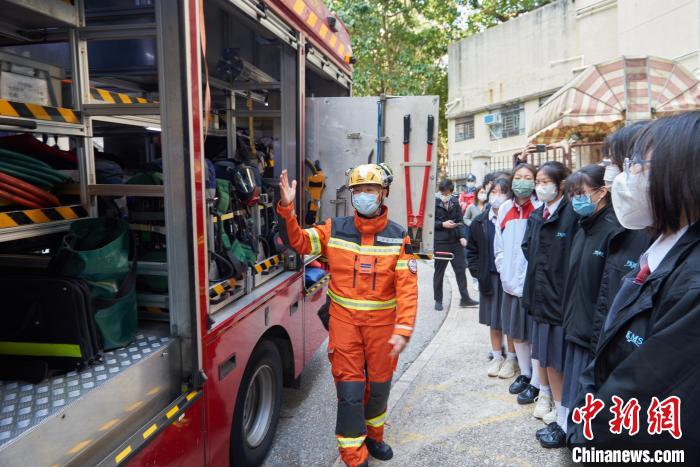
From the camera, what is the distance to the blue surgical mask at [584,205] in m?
2.78

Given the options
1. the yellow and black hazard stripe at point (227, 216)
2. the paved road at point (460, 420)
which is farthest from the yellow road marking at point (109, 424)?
the paved road at point (460, 420)

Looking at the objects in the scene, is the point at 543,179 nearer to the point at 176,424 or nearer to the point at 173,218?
the point at 173,218

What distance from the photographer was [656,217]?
4.59 feet

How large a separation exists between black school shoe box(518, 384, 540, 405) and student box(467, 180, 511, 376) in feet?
1.65

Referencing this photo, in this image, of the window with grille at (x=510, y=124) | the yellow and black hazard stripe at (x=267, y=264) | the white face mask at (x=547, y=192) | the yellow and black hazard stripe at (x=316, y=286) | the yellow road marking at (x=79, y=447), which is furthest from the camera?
the window with grille at (x=510, y=124)

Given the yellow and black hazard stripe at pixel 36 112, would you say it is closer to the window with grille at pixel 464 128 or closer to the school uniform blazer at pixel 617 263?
the school uniform blazer at pixel 617 263

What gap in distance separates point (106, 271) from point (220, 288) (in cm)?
64

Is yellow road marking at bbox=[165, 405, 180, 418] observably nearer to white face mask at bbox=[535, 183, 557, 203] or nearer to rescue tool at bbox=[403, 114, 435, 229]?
white face mask at bbox=[535, 183, 557, 203]

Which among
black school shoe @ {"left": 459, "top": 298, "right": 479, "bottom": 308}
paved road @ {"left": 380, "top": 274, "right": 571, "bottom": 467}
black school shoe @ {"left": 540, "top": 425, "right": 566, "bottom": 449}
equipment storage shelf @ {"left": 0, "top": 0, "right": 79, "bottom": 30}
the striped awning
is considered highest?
the striped awning

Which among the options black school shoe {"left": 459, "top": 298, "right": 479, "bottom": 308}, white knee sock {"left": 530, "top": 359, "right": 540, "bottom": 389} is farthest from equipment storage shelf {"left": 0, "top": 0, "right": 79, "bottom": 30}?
black school shoe {"left": 459, "top": 298, "right": 479, "bottom": 308}

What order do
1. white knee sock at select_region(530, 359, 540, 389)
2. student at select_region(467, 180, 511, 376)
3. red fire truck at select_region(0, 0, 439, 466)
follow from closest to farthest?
1. red fire truck at select_region(0, 0, 439, 466)
2. white knee sock at select_region(530, 359, 540, 389)
3. student at select_region(467, 180, 511, 376)

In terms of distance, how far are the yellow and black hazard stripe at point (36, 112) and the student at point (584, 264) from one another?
272cm

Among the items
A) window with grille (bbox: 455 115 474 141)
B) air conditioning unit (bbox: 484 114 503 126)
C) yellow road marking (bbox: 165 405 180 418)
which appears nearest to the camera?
yellow road marking (bbox: 165 405 180 418)

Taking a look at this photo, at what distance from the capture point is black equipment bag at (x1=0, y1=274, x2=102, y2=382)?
1.90 metres
